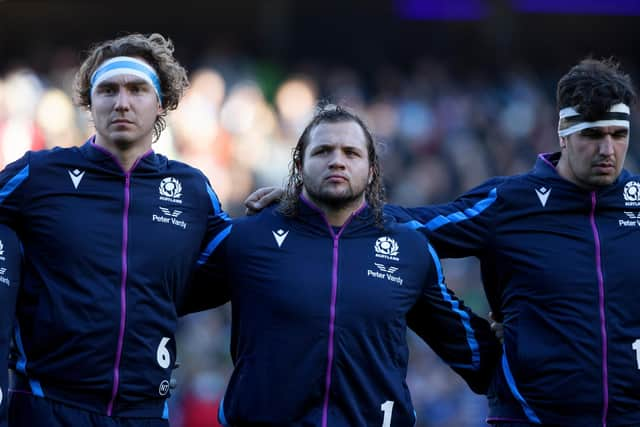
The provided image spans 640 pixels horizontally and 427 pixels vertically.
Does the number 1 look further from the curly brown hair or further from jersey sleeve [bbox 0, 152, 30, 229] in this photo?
jersey sleeve [bbox 0, 152, 30, 229]

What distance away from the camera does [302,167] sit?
5727mm

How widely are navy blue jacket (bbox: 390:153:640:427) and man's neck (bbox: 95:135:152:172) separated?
1320 mm

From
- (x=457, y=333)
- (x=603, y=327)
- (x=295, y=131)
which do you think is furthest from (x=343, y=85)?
(x=603, y=327)

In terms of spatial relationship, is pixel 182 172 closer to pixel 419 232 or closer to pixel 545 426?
pixel 419 232

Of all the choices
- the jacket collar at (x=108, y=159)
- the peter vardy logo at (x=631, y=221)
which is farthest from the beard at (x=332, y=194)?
the peter vardy logo at (x=631, y=221)

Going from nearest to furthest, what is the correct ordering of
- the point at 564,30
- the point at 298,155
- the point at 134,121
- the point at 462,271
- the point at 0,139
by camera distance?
the point at 134,121, the point at 298,155, the point at 462,271, the point at 0,139, the point at 564,30

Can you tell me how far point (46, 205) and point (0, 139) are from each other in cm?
816

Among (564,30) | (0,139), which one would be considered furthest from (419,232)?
(564,30)

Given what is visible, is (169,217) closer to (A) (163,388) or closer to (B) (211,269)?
(B) (211,269)

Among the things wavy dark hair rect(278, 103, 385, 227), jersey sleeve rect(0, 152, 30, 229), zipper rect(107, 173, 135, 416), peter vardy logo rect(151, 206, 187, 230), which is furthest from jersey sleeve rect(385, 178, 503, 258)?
jersey sleeve rect(0, 152, 30, 229)

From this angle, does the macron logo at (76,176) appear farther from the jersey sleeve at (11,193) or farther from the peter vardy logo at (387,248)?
the peter vardy logo at (387,248)

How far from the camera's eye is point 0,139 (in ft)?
43.0

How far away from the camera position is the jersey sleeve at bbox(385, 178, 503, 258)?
19.2 feet

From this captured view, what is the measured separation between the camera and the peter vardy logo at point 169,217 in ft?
17.9
